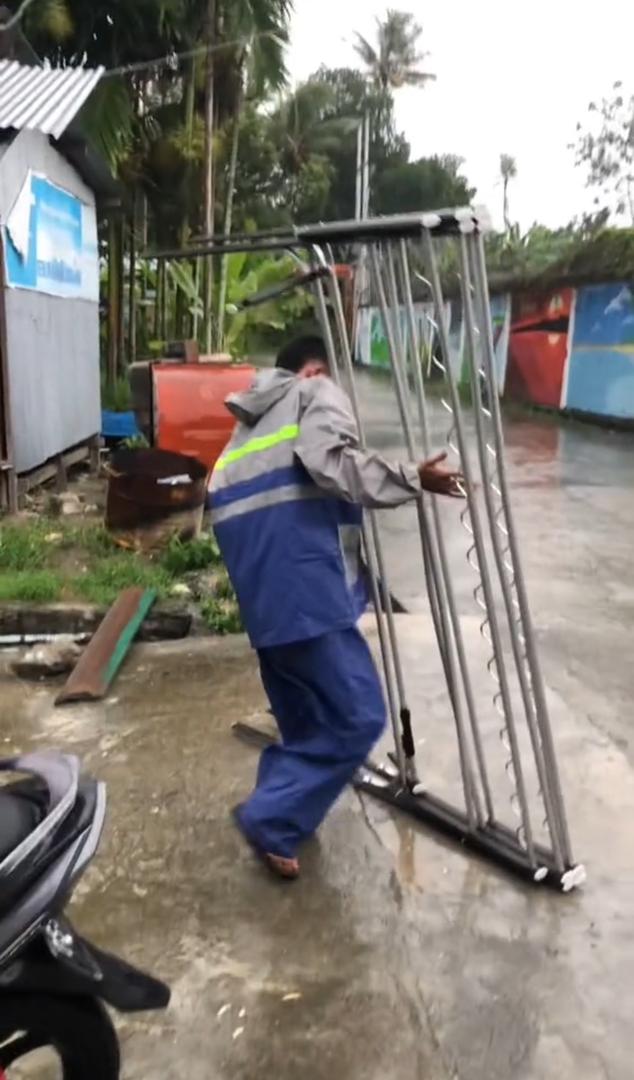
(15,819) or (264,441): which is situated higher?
(264,441)

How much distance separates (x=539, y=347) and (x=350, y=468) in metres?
18.4

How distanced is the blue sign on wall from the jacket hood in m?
5.19

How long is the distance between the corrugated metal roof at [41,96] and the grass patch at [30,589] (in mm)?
3106

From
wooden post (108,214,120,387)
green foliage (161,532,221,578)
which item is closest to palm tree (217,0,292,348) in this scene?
wooden post (108,214,120,387)

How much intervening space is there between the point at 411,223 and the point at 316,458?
0.69 meters

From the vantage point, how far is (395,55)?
4638 cm

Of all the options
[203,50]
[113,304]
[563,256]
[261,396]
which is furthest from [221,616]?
[563,256]

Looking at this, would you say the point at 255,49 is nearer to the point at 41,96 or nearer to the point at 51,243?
the point at 51,243

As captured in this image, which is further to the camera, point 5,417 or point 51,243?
point 51,243

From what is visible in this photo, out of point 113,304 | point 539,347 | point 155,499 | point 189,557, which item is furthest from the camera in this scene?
point 539,347

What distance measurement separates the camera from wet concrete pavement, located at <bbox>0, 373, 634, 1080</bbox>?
2.54 metres

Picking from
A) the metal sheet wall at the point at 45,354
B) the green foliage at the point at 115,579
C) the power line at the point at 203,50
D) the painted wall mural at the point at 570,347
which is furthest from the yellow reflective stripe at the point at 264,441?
the painted wall mural at the point at 570,347

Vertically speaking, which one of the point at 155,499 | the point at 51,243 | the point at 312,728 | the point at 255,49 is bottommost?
the point at 155,499

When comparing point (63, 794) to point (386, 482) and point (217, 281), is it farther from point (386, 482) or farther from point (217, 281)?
point (217, 281)
